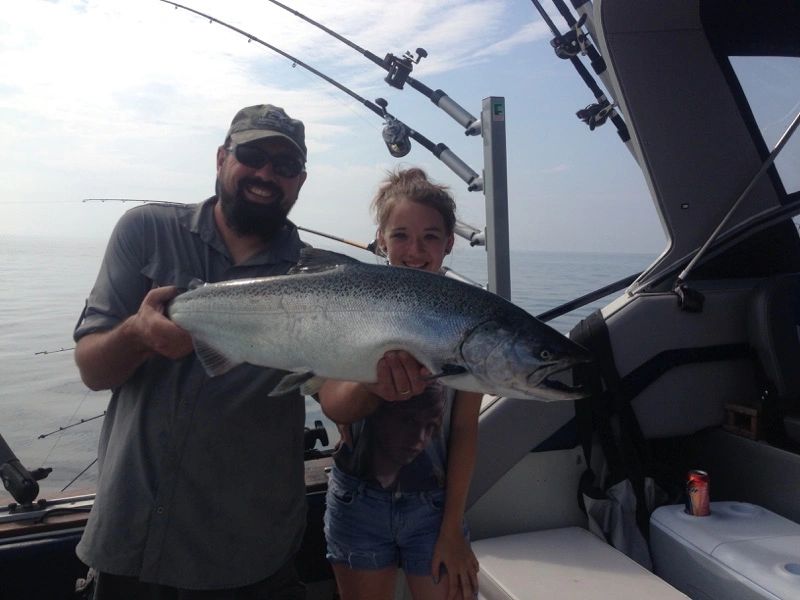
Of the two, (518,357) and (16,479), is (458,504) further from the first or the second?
(16,479)

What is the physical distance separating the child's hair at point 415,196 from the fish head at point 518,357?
78 cm

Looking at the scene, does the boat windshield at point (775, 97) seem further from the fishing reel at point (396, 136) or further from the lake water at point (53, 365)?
the fishing reel at point (396, 136)

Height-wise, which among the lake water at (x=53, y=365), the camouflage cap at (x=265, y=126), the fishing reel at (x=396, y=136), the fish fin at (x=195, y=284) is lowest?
the lake water at (x=53, y=365)

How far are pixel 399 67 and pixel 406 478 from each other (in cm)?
393

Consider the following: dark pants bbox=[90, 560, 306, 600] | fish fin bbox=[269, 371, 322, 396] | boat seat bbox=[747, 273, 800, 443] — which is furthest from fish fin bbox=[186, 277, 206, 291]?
boat seat bbox=[747, 273, 800, 443]

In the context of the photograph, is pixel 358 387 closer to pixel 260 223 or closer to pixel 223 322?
pixel 223 322

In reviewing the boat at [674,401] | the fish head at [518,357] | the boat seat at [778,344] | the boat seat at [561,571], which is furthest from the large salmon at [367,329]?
the boat seat at [778,344]

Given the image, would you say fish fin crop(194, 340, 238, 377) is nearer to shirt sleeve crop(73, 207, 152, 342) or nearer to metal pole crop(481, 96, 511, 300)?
shirt sleeve crop(73, 207, 152, 342)

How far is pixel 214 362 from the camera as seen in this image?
7.36ft

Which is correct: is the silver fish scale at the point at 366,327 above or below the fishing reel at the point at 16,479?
above

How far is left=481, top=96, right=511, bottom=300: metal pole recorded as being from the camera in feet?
14.8

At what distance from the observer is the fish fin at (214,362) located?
2236 mm

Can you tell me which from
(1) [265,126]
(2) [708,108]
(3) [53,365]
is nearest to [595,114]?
(2) [708,108]

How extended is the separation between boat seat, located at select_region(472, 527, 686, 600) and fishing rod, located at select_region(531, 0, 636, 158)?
2681 mm
